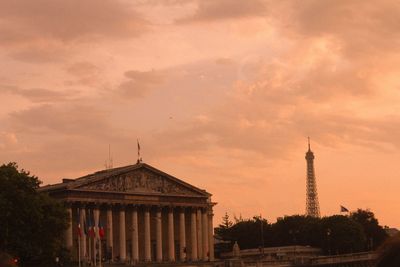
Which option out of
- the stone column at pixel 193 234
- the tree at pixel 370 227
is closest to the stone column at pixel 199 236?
the stone column at pixel 193 234

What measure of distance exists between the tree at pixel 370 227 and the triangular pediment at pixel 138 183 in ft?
140

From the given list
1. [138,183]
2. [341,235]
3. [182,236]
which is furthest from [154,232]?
[341,235]

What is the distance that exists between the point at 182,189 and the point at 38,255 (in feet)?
155

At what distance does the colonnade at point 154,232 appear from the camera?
11325 centimetres

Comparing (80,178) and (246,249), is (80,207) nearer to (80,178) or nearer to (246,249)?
(80,178)

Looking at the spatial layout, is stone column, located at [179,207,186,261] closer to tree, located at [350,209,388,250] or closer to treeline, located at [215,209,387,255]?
treeline, located at [215,209,387,255]

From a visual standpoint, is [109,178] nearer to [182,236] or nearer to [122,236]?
[122,236]

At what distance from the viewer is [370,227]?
6260 inches

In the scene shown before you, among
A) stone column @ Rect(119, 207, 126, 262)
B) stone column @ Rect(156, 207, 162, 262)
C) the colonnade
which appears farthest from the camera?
stone column @ Rect(156, 207, 162, 262)

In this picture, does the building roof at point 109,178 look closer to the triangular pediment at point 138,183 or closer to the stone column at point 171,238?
the triangular pediment at point 138,183

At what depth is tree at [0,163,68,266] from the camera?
79.2 m

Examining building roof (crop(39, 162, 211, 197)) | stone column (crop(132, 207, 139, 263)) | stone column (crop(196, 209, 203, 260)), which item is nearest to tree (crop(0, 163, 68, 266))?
building roof (crop(39, 162, 211, 197))

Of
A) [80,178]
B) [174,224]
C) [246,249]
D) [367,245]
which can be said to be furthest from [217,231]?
[80,178]

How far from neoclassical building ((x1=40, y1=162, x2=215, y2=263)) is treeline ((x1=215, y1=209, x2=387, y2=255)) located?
72.9 ft
